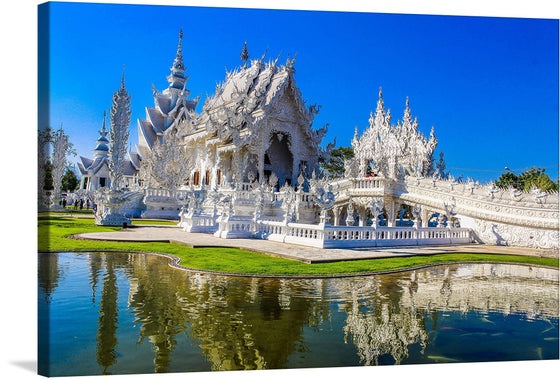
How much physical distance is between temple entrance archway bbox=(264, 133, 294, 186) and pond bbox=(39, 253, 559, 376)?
59.8ft

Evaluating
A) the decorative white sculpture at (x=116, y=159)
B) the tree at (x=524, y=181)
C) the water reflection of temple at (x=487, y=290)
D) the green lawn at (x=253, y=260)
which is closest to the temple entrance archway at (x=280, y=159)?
the decorative white sculpture at (x=116, y=159)

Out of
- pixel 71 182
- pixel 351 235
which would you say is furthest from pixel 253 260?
pixel 71 182

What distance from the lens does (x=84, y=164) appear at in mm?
47281

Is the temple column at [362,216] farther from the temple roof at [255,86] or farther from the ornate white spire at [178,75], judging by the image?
the ornate white spire at [178,75]

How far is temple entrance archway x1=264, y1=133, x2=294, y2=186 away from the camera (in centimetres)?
2569

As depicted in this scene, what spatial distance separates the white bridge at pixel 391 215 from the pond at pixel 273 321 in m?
5.00

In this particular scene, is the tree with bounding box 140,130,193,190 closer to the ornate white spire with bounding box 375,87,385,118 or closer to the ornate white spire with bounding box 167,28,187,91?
the ornate white spire with bounding box 375,87,385,118

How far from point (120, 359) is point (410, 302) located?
390 centimetres

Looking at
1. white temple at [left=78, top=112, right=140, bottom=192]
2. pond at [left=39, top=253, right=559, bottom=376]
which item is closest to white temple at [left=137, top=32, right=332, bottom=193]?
pond at [left=39, top=253, right=559, bottom=376]

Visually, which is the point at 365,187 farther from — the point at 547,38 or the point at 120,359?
the point at 120,359

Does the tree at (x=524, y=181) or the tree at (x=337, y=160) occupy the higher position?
the tree at (x=337, y=160)

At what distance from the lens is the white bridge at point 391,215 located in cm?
1262

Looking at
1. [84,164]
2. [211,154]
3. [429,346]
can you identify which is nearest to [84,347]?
[429,346]

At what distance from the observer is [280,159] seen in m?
26.1
